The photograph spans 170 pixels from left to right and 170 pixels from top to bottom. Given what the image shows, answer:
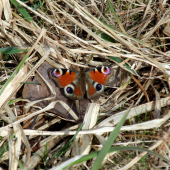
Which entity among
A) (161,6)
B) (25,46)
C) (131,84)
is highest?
(161,6)

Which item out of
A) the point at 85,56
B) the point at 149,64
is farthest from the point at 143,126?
the point at 85,56

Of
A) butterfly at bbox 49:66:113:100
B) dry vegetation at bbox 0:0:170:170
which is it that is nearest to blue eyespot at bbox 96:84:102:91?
butterfly at bbox 49:66:113:100

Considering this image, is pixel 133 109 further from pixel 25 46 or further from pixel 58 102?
pixel 25 46

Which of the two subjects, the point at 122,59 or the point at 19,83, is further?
the point at 122,59

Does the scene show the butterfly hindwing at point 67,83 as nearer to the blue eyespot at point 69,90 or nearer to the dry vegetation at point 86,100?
the blue eyespot at point 69,90

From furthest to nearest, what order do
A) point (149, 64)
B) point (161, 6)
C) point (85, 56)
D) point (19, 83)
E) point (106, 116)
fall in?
point (161, 6)
point (85, 56)
point (149, 64)
point (106, 116)
point (19, 83)

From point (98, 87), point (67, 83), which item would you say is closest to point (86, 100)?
point (98, 87)

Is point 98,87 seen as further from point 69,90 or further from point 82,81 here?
point 69,90
